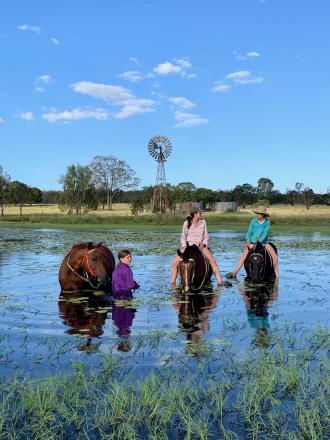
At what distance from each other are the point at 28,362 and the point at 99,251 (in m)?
5.33

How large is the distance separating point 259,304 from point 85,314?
3384mm

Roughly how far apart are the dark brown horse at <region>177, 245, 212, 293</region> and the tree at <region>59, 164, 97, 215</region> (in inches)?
2738

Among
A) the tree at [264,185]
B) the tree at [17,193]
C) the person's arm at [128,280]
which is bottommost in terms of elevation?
the person's arm at [128,280]

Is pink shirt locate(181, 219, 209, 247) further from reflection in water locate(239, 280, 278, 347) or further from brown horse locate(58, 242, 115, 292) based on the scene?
brown horse locate(58, 242, 115, 292)

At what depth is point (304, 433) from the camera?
394 centimetres

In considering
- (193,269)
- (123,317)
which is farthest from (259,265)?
(123,317)

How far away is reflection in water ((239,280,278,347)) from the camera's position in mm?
7216

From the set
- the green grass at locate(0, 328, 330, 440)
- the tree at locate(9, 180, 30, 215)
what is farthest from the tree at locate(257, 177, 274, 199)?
the green grass at locate(0, 328, 330, 440)

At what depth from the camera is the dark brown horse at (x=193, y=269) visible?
409 inches

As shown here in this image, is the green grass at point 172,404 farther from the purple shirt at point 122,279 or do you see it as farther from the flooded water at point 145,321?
the purple shirt at point 122,279

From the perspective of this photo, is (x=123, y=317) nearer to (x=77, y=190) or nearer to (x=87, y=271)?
(x=87, y=271)

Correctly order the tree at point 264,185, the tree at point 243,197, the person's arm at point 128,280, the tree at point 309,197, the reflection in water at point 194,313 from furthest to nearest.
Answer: the tree at point 264,185 → the tree at point 243,197 → the tree at point 309,197 → the person's arm at point 128,280 → the reflection in water at point 194,313

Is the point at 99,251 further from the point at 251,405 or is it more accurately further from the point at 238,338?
the point at 251,405

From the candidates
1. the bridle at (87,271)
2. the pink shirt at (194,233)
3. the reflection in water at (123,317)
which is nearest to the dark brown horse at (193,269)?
the pink shirt at (194,233)
